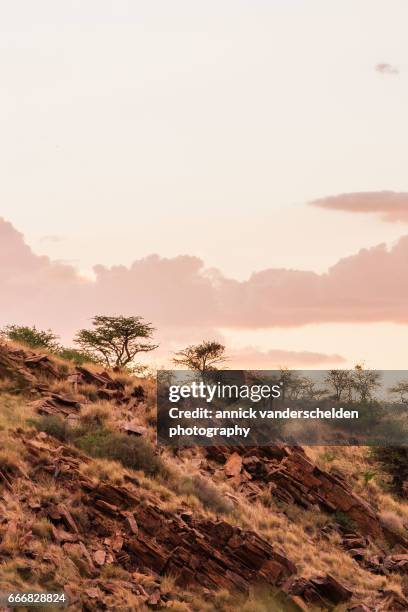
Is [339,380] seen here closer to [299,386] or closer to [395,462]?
[299,386]

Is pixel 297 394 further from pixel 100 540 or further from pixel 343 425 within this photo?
pixel 100 540

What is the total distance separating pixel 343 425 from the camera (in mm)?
49156

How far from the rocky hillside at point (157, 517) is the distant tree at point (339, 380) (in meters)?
26.3

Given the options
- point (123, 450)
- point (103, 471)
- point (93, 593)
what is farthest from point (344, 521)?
point (93, 593)

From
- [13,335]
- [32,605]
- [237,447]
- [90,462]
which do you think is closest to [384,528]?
[237,447]

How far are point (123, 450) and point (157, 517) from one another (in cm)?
474

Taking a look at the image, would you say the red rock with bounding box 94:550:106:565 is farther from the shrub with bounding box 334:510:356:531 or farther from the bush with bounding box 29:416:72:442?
the shrub with bounding box 334:510:356:531

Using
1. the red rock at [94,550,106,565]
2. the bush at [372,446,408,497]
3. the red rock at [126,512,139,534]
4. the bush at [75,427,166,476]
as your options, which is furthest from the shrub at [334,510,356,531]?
the red rock at [94,550,106,565]

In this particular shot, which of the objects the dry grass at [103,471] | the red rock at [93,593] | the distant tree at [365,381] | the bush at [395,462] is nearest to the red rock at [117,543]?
the red rock at [93,593]

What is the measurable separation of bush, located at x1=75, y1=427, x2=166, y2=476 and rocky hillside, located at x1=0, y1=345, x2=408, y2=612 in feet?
0.19

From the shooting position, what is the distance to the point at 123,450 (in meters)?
28.4

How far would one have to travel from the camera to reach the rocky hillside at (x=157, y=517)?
2120cm

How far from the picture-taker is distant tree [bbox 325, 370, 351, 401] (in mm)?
62906

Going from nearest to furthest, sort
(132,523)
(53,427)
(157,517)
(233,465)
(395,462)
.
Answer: (132,523), (157,517), (53,427), (233,465), (395,462)
